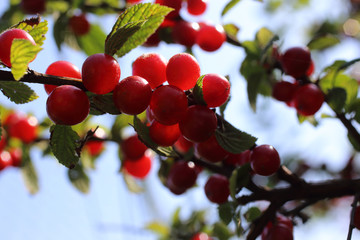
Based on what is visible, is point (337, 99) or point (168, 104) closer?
point (168, 104)

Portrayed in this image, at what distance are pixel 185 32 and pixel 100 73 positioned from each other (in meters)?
0.51

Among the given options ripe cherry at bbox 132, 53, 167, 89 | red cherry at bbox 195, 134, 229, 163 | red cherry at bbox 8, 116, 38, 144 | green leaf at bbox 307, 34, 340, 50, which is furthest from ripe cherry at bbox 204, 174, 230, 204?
red cherry at bbox 8, 116, 38, 144

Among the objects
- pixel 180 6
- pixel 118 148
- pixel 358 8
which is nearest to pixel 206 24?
pixel 180 6

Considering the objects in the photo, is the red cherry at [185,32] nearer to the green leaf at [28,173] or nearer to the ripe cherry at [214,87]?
the ripe cherry at [214,87]

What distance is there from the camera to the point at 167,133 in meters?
0.70

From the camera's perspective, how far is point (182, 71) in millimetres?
643

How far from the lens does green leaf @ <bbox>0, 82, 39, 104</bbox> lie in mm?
636

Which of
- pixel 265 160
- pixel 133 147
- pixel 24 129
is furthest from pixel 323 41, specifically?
pixel 24 129

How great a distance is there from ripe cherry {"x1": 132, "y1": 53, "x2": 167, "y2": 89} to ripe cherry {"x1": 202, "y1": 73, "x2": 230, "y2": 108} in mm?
84

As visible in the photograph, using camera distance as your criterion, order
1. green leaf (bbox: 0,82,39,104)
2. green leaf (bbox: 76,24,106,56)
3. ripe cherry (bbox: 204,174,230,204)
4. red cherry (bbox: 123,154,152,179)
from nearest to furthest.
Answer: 1. green leaf (bbox: 0,82,39,104)
2. ripe cherry (bbox: 204,174,230,204)
3. red cherry (bbox: 123,154,152,179)
4. green leaf (bbox: 76,24,106,56)

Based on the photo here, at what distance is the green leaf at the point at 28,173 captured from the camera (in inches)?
53.6

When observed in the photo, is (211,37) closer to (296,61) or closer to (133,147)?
(296,61)

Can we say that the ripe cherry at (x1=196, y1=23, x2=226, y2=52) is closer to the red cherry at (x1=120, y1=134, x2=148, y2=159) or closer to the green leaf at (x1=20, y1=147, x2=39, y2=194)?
the red cherry at (x1=120, y1=134, x2=148, y2=159)

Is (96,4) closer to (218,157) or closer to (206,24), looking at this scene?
(206,24)
